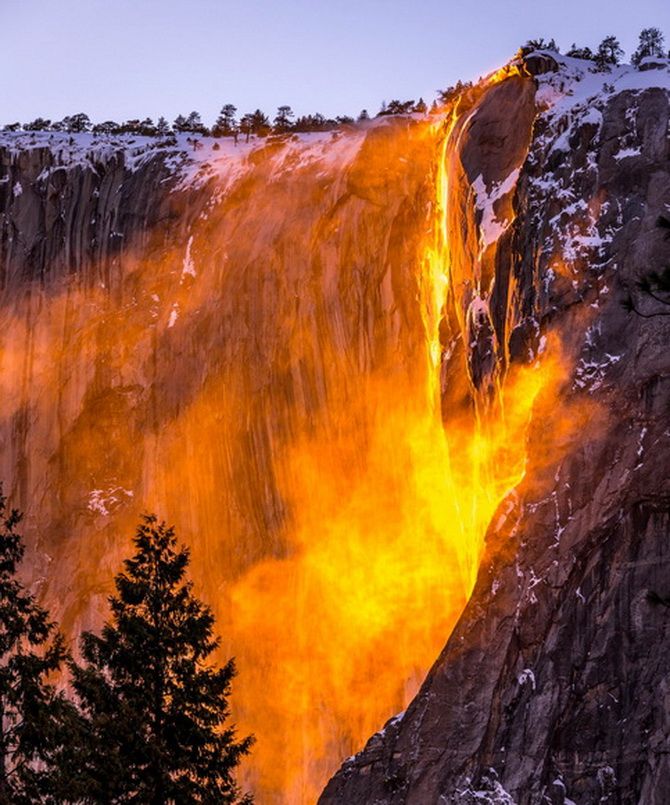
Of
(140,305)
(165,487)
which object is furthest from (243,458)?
(140,305)

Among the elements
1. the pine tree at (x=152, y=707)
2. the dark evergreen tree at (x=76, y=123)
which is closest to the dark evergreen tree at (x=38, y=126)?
the dark evergreen tree at (x=76, y=123)

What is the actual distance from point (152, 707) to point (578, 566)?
503 inches

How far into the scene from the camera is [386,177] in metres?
52.7

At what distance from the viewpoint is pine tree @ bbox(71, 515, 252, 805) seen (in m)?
23.0

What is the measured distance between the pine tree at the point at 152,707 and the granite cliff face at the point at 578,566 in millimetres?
9695

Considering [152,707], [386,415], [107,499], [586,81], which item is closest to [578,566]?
[152,707]

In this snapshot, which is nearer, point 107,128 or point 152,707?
point 152,707

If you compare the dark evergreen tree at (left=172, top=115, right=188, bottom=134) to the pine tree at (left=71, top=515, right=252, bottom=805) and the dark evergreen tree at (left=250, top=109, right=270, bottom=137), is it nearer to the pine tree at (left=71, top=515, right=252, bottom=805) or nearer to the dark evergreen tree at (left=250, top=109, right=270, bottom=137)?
the dark evergreen tree at (left=250, top=109, right=270, bottom=137)

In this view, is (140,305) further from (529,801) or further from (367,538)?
(529,801)

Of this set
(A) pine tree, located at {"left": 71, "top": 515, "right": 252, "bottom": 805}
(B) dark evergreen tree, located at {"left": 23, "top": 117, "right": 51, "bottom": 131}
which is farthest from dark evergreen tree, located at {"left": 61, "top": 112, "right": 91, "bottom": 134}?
(A) pine tree, located at {"left": 71, "top": 515, "right": 252, "bottom": 805}

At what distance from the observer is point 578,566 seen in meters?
33.8

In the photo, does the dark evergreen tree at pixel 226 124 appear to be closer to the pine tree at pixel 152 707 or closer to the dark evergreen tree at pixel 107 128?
the dark evergreen tree at pixel 107 128

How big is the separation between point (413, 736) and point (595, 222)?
492 inches

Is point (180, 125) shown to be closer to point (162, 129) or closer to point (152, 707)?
point (162, 129)
